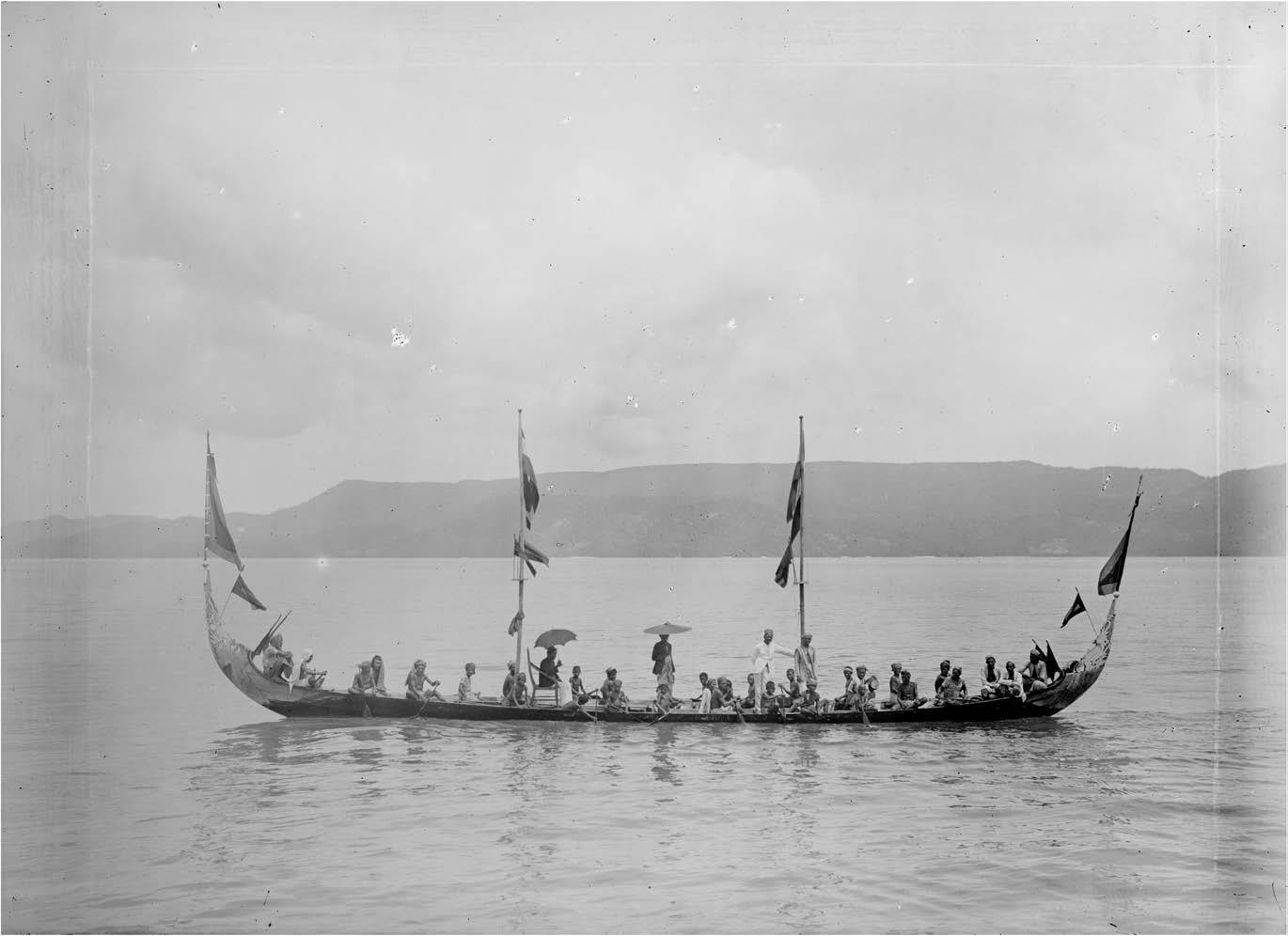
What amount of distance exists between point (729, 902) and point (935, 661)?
3142 centimetres

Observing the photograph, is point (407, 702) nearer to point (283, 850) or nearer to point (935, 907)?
point (283, 850)

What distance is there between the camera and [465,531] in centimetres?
19800

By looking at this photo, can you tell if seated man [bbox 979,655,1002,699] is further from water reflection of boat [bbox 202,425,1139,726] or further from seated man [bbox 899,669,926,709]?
seated man [bbox 899,669,926,709]

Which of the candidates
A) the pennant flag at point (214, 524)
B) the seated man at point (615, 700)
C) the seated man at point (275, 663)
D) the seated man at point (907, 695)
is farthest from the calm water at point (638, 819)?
the pennant flag at point (214, 524)

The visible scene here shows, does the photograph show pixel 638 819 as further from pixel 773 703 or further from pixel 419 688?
pixel 419 688

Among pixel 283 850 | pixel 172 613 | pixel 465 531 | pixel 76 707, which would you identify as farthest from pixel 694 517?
pixel 283 850

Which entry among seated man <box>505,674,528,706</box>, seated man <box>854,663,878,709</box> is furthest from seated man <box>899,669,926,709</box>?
seated man <box>505,674,528,706</box>

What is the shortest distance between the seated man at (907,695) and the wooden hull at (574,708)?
0.13 meters

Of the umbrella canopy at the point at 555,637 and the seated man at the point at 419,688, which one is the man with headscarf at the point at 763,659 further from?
the seated man at the point at 419,688

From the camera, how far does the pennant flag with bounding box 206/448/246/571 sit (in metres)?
21.9

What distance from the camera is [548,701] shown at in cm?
2361

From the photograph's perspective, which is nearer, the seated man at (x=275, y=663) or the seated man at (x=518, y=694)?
the seated man at (x=518, y=694)

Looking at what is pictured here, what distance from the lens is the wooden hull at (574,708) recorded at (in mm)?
22375

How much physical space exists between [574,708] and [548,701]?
0.99m
